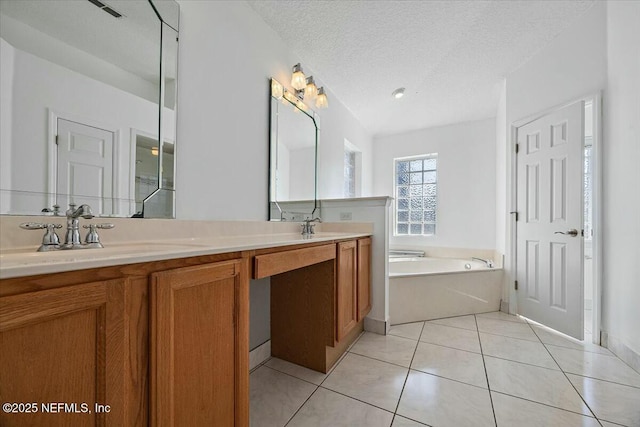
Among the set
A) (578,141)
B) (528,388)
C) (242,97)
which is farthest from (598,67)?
(242,97)

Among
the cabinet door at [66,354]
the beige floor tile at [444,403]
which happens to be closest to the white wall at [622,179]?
the beige floor tile at [444,403]

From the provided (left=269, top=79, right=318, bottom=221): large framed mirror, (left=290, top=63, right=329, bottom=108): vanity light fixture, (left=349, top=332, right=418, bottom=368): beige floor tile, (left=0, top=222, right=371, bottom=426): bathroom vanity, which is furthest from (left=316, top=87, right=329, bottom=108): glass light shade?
(left=349, top=332, right=418, bottom=368): beige floor tile

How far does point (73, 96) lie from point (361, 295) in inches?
76.6

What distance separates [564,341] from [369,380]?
170 centimetres

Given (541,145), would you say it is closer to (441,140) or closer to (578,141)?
(578,141)

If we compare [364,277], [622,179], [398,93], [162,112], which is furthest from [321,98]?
[622,179]

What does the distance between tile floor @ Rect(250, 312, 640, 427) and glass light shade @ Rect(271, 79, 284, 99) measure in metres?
1.91

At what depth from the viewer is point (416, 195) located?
427 centimetres

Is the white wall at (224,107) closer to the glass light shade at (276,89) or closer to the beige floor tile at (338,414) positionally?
the glass light shade at (276,89)

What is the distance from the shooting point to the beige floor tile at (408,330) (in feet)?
7.20

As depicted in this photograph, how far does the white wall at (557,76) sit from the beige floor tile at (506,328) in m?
0.34

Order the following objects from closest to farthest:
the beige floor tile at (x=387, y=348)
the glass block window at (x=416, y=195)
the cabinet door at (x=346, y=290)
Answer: the cabinet door at (x=346, y=290) → the beige floor tile at (x=387, y=348) → the glass block window at (x=416, y=195)

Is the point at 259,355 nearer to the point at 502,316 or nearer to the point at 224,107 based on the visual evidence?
the point at 224,107

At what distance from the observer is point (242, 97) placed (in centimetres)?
171
